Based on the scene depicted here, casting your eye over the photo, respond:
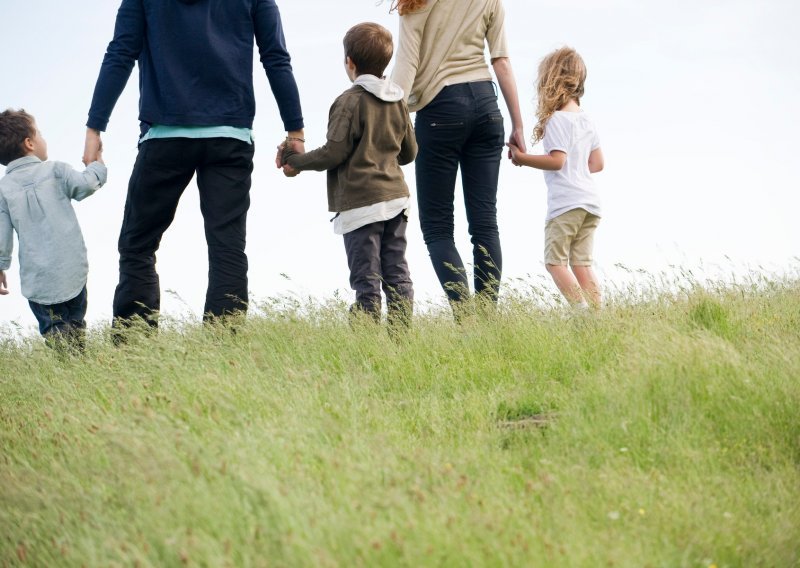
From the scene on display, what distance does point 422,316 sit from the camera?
23.2ft

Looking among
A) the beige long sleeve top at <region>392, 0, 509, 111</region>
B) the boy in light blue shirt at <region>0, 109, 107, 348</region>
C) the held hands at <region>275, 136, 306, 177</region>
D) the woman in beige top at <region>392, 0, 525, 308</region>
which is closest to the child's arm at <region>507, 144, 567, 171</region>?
the woman in beige top at <region>392, 0, 525, 308</region>

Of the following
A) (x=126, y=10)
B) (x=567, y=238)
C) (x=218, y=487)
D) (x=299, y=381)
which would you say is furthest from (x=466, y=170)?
(x=218, y=487)

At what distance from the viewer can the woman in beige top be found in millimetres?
6477

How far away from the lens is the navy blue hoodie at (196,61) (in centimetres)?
613

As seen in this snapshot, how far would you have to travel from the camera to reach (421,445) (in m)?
4.47

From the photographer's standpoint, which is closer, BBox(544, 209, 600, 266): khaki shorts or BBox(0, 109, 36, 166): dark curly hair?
BBox(544, 209, 600, 266): khaki shorts

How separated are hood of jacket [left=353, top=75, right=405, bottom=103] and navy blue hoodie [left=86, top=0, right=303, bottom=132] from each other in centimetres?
48

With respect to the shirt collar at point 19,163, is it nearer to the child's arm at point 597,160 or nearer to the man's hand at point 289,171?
the man's hand at point 289,171

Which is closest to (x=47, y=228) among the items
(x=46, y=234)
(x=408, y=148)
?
(x=46, y=234)

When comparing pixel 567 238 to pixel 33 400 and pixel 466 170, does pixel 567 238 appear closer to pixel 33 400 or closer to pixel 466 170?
pixel 466 170

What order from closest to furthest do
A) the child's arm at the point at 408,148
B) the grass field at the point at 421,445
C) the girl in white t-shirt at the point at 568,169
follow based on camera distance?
1. the grass field at the point at 421,445
2. the child's arm at the point at 408,148
3. the girl in white t-shirt at the point at 568,169

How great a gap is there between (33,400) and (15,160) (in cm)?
231

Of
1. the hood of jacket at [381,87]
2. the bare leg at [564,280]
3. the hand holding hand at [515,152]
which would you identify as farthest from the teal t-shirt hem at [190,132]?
the bare leg at [564,280]

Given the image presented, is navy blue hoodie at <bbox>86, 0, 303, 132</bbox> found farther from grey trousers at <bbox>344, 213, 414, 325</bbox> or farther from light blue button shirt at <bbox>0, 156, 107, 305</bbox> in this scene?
light blue button shirt at <bbox>0, 156, 107, 305</bbox>
